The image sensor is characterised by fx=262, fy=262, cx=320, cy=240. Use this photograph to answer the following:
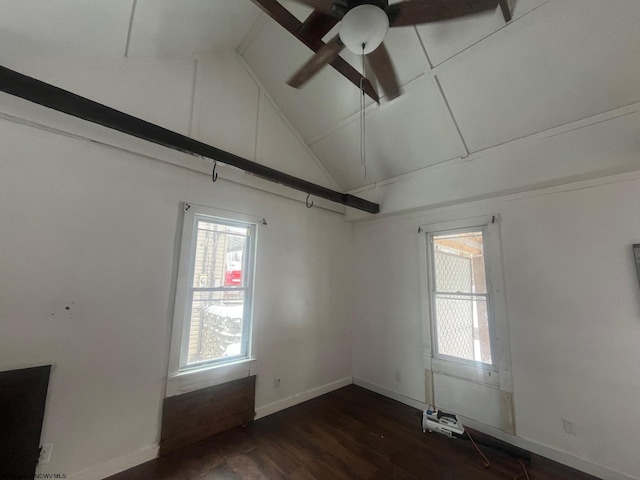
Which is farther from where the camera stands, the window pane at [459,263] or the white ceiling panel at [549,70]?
the window pane at [459,263]

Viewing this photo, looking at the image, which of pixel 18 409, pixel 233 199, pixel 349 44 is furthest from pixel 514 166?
pixel 18 409

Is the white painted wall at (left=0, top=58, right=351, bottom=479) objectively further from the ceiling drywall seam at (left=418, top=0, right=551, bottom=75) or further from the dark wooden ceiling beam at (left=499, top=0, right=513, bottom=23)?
the dark wooden ceiling beam at (left=499, top=0, right=513, bottom=23)

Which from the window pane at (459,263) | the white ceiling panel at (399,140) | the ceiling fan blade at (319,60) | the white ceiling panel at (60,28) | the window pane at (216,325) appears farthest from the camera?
the window pane at (459,263)

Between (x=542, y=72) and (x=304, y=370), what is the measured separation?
164 inches

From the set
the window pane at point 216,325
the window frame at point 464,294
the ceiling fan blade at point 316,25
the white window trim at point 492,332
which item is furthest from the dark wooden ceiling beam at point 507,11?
the window pane at point 216,325

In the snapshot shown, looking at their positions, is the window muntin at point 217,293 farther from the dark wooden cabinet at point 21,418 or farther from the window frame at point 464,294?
the window frame at point 464,294

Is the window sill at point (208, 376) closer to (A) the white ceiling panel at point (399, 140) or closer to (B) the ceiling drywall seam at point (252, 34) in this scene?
(A) the white ceiling panel at point (399, 140)

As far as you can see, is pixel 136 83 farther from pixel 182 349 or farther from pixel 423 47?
pixel 423 47

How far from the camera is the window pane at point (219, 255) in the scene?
2896mm

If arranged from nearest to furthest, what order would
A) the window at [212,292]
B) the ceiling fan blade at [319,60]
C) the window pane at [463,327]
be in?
the ceiling fan blade at [319,60] < the window at [212,292] < the window pane at [463,327]

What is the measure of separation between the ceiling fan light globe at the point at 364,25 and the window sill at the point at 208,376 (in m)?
3.14

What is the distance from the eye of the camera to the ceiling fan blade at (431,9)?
1.48 m

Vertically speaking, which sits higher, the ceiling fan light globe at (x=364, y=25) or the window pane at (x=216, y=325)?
the ceiling fan light globe at (x=364, y=25)

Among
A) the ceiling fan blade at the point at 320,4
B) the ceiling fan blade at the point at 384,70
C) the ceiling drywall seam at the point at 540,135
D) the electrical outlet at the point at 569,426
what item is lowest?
the electrical outlet at the point at 569,426
